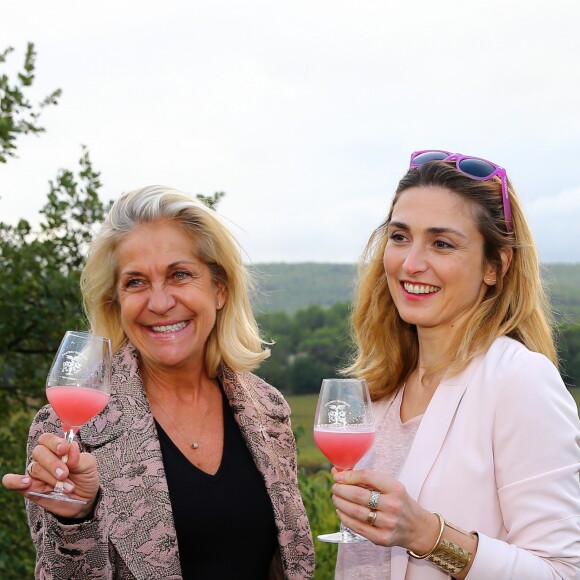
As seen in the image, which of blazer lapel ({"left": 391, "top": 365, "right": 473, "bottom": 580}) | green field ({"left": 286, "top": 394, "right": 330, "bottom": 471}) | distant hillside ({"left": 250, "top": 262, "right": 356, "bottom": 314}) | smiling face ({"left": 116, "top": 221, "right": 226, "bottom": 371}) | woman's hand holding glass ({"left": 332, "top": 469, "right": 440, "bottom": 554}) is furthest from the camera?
distant hillside ({"left": 250, "top": 262, "right": 356, "bottom": 314})

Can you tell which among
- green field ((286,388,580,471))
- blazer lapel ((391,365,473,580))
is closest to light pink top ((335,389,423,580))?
blazer lapel ((391,365,473,580))

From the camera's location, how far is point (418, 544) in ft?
9.11

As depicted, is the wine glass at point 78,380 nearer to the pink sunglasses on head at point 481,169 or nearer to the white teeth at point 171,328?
the white teeth at point 171,328

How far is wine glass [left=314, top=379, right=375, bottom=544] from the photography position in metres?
3.11

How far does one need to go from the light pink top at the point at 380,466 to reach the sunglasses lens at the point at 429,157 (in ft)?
3.30

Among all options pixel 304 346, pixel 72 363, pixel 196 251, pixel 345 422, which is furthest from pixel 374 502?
pixel 304 346

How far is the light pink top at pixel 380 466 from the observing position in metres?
3.37

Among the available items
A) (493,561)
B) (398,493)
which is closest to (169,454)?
(398,493)

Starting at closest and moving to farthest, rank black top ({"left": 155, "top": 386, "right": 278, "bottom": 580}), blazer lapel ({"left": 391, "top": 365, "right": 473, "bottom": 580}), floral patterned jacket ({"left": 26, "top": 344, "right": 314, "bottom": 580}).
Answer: floral patterned jacket ({"left": 26, "top": 344, "right": 314, "bottom": 580})
blazer lapel ({"left": 391, "top": 365, "right": 473, "bottom": 580})
black top ({"left": 155, "top": 386, "right": 278, "bottom": 580})

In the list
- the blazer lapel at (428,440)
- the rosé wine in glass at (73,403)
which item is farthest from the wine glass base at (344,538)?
the rosé wine in glass at (73,403)

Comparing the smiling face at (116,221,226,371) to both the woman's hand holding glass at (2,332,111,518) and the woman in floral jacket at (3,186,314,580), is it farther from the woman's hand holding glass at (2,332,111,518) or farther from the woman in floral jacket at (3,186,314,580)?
the woman's hand holding glass at (2,332,111,518)

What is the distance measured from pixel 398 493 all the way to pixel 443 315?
84 centimetres

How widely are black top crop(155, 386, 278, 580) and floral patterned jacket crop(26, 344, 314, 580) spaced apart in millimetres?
63

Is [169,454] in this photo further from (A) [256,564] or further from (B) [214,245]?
(B) [214,245]
